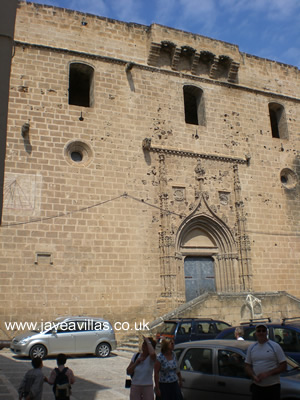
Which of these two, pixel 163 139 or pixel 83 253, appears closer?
pixel 83 253

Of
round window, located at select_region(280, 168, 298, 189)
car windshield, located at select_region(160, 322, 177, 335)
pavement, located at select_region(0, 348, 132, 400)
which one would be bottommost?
pavement, located at select_region(0, 348, 132, 400)

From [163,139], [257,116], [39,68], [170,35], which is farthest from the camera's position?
[257,116]

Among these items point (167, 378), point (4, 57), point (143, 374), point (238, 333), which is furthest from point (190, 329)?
point (4, 57)

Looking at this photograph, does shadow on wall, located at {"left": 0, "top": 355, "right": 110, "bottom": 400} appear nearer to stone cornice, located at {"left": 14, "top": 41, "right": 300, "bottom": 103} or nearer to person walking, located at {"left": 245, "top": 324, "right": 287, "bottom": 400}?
person walking, located at {"left": 245, "top": 324, "right": 287, "bottom": 400}

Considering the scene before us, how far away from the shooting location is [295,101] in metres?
20.1

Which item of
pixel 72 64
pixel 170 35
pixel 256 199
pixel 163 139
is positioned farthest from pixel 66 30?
pixel 256 199

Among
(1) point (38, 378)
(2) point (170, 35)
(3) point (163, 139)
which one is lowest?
(1) point (38, 378)

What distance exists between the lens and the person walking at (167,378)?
4.93m

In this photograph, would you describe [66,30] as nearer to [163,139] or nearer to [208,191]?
[163,139]

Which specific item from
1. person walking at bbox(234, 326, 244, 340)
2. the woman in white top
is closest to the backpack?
the woman in white top

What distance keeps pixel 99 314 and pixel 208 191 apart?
6524mm

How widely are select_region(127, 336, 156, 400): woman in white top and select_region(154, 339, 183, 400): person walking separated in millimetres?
89

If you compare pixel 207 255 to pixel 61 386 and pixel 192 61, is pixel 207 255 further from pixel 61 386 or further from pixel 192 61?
pixel 61 386

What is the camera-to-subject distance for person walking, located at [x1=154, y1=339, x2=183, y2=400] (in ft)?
16.2
